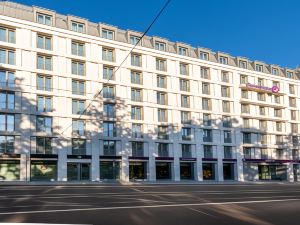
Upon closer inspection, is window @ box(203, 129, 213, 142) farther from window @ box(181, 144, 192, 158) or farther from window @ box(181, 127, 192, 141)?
window @ box(181, 144, 192, 158)

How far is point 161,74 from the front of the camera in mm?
51688

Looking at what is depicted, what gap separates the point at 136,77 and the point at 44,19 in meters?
13.8

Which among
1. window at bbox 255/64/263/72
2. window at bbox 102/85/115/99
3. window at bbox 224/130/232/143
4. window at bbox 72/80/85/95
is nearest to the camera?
window at bbox 72/80/85/95

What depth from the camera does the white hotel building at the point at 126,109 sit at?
1623 inches

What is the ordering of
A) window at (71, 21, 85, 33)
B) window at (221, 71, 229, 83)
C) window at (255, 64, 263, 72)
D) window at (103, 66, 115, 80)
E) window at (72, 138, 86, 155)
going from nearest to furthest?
window at (72, 138, 86, 155)
window at (71, 21, 85, 33)
window at (103, 66, 115, 80)
window at (221, 71, 229, 83)
window at (255, 64, 263, 72)

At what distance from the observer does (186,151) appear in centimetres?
5159

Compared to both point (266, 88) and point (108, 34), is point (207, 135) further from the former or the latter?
point (108, 34)

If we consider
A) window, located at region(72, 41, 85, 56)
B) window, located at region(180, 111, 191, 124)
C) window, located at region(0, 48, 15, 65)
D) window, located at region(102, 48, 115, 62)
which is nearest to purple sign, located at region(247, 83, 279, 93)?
window, located at region(180, 111, 191, 124)

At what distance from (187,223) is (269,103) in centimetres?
5521

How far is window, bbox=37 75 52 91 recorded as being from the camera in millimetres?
42625

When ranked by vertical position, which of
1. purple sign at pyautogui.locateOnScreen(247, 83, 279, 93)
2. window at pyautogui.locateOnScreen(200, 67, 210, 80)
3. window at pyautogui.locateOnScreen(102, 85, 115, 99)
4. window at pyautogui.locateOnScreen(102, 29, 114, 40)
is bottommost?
window at pyautogui.locateOnScreen(102, 85, 115, 99)

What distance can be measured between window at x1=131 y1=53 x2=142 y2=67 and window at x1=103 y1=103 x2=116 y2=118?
679cm

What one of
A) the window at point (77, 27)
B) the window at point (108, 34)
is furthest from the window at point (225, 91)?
the window at point (77, 27)

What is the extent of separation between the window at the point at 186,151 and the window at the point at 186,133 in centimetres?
99
